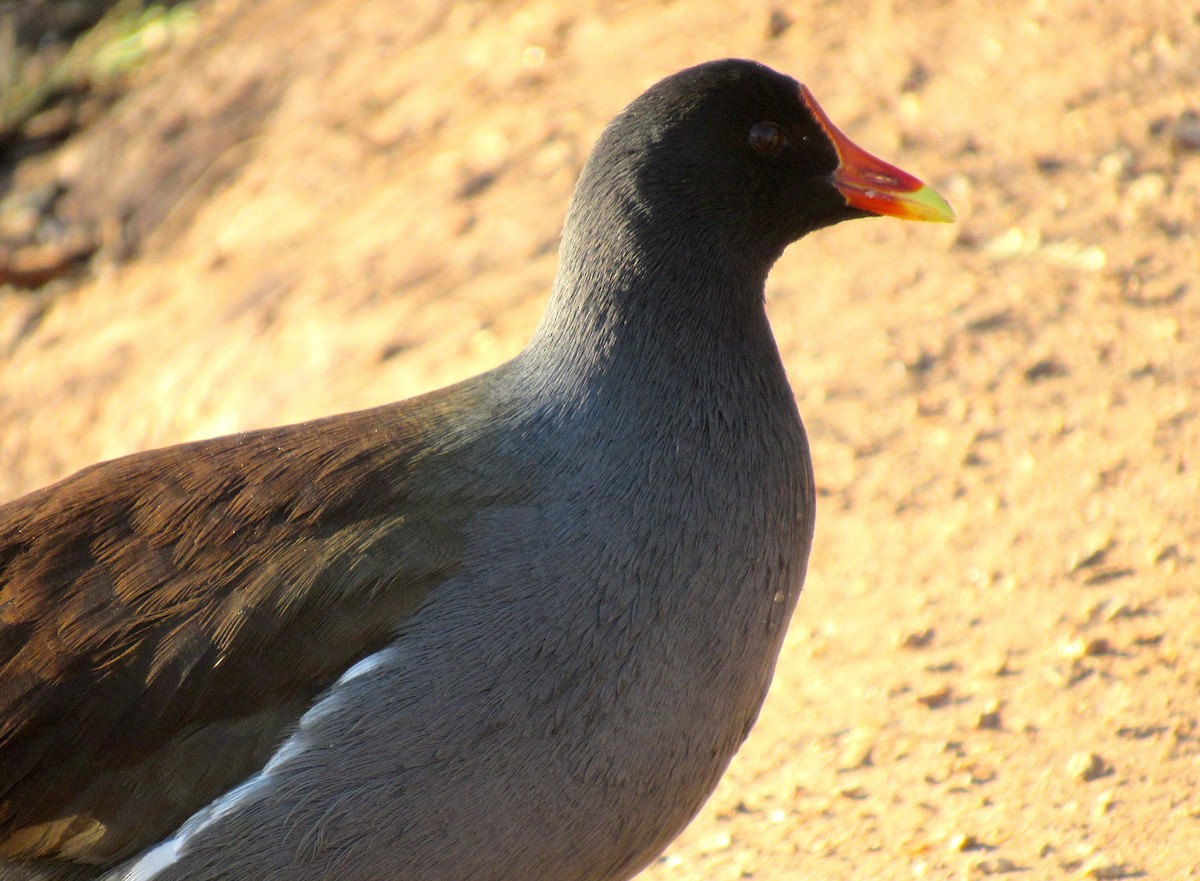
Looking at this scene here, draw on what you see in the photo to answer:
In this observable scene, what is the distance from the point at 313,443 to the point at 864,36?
419cm

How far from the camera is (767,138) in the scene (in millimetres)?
3350

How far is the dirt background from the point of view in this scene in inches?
155

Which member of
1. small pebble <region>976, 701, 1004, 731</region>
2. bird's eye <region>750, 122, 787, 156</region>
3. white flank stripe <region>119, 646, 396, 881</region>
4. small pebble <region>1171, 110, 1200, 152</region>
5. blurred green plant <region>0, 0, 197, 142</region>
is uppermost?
blurred green plant <region>0, 0, 197, 142</region>

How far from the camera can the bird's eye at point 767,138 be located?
10.9 ft

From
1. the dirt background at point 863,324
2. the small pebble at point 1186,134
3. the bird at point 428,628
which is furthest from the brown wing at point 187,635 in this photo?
the small pebble at point 1186,134

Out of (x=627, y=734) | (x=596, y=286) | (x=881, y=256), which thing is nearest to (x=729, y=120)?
(x=596, y=286)

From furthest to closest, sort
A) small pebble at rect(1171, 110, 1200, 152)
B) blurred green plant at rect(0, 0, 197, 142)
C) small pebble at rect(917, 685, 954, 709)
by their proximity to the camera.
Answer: blurred green plant at rect(0, 0, 197, 142), small pebble at rect(1171, 110, 1200, 152), small pebble at rect(917, 685, 954, 709)

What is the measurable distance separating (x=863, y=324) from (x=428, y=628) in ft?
9.70

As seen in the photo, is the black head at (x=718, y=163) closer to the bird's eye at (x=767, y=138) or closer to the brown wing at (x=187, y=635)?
the bird's eye at (x=767, y=138)

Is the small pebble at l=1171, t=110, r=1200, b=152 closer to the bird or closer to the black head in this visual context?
the black head

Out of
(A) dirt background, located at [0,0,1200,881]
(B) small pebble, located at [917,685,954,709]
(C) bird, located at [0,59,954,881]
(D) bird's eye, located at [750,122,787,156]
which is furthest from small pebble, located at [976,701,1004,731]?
(D) bird's eye, located at [750,122,787,156]

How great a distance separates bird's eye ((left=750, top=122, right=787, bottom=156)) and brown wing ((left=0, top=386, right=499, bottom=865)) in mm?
1014

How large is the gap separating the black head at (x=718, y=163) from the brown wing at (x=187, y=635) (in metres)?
0.74

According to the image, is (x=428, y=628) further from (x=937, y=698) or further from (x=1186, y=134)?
(x=1186, y=134)
